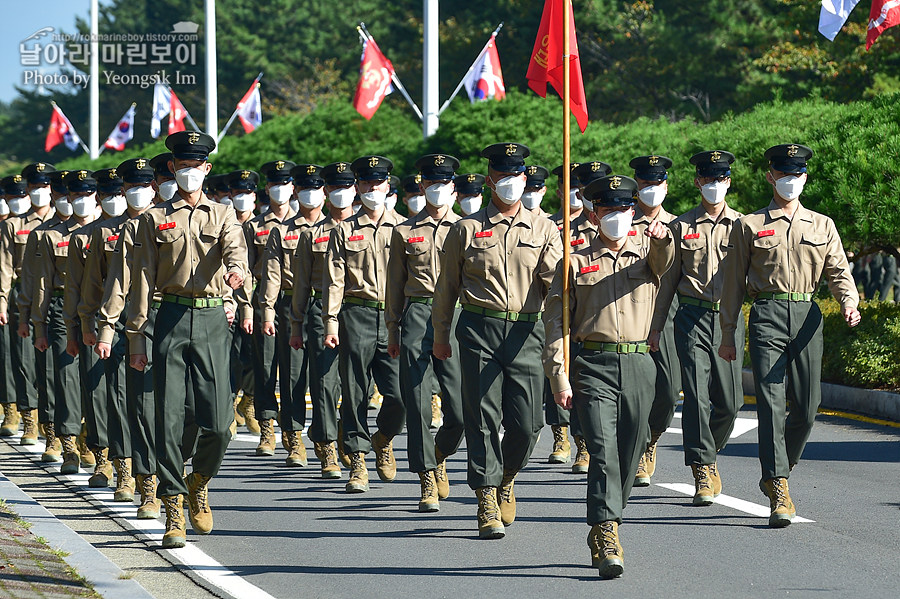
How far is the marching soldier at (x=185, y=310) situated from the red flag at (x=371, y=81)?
57.7 feet

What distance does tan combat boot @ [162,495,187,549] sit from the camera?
848 cm

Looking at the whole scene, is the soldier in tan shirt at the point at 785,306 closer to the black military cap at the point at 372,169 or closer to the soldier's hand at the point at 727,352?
the soldier's hand at the point at 727,352

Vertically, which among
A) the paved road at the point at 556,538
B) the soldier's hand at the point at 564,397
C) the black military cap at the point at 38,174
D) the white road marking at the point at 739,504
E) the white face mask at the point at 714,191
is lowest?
the paved road at the point at 556,538

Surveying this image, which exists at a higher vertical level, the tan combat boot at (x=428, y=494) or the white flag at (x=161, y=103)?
the white flag at (x=161, y=103)

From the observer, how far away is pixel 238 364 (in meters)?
14.1

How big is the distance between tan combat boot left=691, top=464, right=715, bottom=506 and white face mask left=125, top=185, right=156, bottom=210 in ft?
13.3

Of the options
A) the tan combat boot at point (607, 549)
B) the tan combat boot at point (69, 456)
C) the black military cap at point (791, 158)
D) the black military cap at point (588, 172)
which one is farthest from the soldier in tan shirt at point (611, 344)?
the tan combat boot at point (69, 456)

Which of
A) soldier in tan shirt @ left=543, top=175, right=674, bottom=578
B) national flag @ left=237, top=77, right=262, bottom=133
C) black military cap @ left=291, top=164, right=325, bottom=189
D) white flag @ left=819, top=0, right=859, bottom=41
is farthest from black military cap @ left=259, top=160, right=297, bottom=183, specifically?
national flag @ left=237, top=77, right=262, bottom=133

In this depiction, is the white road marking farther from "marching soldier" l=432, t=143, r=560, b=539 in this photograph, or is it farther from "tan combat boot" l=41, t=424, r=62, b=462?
"tan combat boot" l=41, t=424, r=62, b=462

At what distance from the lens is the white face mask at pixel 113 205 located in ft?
33.8

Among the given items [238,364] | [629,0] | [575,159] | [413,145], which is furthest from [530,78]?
[629,0]

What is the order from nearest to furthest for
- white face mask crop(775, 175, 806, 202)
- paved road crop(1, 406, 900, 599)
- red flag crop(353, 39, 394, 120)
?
paved road crop(1, 406, 900, 599) < white face mask crop(775, 175, 806, 202) < red flag crop(353, 39, 394, 120)

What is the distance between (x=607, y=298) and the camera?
7.66 meters

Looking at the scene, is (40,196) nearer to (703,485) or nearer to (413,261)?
(413,261)
